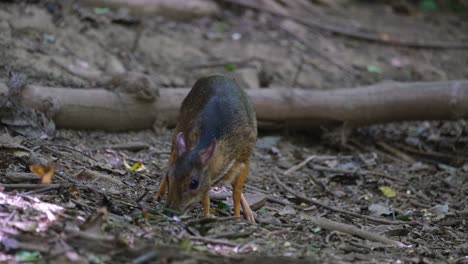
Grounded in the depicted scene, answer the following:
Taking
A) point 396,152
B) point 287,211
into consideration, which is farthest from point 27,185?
point 396,152

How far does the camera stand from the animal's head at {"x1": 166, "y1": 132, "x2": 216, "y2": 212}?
16.6ft

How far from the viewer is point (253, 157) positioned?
315 inches

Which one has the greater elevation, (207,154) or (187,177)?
(207,154)

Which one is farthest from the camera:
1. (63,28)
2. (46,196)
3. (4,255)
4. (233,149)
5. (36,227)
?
(63,28)

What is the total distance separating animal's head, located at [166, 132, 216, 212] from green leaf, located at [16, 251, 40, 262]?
1.15m

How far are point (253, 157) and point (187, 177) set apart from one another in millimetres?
2960

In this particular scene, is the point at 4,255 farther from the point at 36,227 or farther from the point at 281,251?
the point at 281,251

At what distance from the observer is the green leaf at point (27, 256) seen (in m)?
4.02

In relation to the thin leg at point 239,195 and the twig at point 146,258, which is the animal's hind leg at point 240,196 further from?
the twig at point 146,258

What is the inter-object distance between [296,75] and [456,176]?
2527mm

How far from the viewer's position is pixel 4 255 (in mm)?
4039

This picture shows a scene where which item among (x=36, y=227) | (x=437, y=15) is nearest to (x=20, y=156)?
(x=36, y=227)

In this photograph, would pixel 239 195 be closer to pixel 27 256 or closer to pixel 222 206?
pixel 222 206

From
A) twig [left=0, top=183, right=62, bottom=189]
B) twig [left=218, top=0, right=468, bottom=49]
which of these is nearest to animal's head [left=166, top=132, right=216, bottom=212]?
twig [left=0, top=183, right=62, bottom=189]
